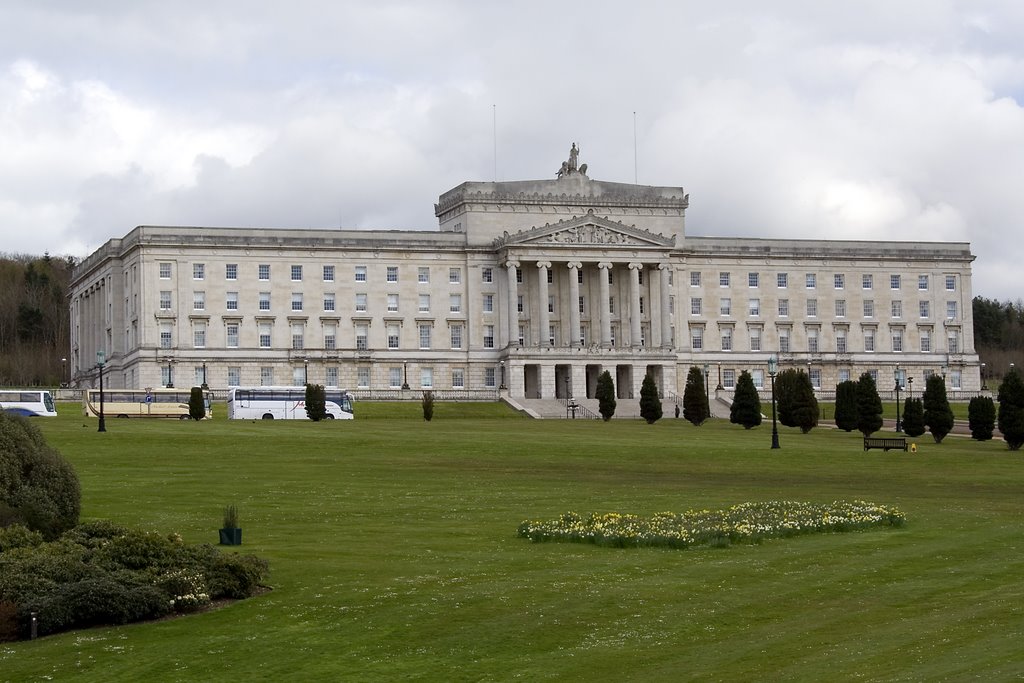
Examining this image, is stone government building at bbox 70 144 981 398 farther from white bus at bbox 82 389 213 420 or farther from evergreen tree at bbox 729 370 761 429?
evergreen tree at bbox 729 370 761 429

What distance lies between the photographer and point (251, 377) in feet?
463

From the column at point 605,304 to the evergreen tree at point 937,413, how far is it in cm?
5398

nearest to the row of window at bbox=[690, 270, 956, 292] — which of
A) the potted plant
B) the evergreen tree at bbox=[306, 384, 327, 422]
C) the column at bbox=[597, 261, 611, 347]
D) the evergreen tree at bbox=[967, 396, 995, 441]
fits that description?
the column at bbox=[597, 261, 611, 347]

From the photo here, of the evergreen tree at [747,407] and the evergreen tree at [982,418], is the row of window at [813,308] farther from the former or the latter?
the evergreen tree at [982,418]

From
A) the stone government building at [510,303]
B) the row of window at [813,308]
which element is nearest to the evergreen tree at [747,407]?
the stone government building at [510,303]

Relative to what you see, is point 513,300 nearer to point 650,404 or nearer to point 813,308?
point 813,308

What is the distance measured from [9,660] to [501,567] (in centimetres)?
1145

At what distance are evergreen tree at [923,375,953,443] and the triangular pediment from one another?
2193 inches

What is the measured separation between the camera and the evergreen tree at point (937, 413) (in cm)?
9156

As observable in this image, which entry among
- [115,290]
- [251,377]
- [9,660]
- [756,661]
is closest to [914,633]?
[756,661]

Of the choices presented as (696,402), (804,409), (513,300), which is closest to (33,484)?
(804,409)

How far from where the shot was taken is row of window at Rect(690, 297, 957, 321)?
15350cm

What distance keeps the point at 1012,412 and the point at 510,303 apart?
6570cm

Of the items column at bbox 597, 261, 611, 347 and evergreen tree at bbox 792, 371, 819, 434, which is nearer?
evergreen tree at bbox 792, 371, 819, 434
